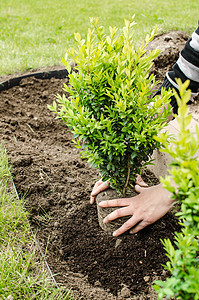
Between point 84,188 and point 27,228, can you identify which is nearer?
point 27,228

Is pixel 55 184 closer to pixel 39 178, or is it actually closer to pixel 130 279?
pixel 39 178

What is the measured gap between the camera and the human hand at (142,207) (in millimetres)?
1999

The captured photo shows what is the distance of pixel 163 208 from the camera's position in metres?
2.00

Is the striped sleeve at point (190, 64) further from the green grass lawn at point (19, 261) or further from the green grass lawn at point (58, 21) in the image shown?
the green grass lawn at point (58, 21)

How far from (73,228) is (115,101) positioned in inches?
48.0

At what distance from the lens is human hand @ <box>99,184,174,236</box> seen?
→ 200 cm

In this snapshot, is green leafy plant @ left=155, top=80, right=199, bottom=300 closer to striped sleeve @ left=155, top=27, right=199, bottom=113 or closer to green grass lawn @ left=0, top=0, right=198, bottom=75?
striped sleeve @ left=155, top=27, right=199, bottom=113

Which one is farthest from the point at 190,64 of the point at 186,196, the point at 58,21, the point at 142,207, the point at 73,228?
the point at 58,21

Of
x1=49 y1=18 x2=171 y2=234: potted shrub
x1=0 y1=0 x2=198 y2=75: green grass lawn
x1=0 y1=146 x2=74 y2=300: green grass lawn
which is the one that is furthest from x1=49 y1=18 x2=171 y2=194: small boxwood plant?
x1=0 y1=0 x2=198 y2=75: green grass lawn

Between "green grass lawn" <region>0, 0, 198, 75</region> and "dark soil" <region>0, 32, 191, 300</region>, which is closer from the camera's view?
"dark soil" <region>0, 32, 191, 300</region>

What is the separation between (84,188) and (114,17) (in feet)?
21.4

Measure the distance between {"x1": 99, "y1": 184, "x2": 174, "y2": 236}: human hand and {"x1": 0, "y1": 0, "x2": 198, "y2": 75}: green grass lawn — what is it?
402cm

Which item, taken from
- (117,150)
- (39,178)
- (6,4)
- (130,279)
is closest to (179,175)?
(117,150)

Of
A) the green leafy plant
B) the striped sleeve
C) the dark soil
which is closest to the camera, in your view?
the green leafy plant
